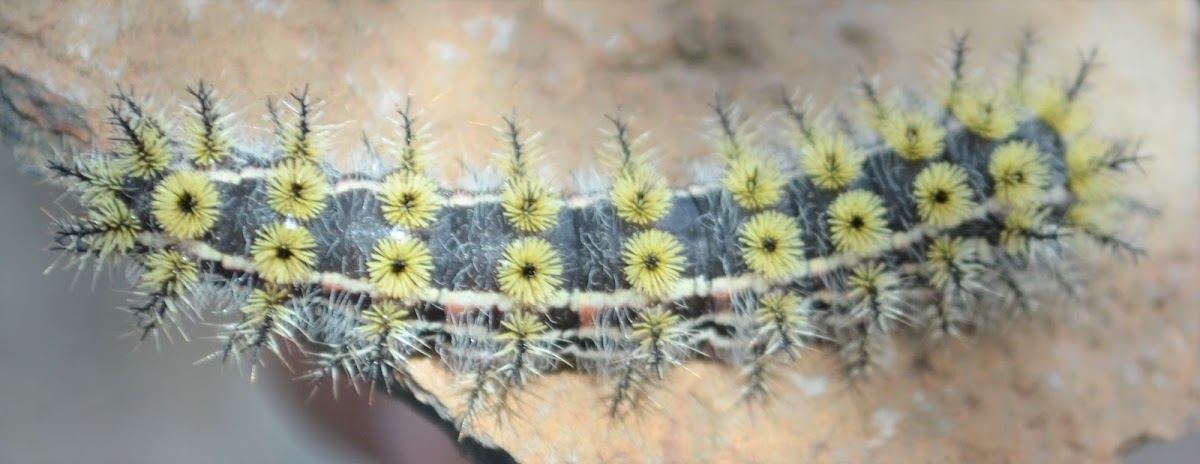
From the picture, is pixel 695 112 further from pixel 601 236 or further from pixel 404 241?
pixel 404 241

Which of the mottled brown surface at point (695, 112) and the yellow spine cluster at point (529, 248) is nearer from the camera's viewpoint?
the yellow spine cluster at point (529, 248)

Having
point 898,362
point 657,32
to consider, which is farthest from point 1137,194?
point 657,32

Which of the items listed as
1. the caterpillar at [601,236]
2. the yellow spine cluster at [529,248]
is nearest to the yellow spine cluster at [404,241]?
the caterpillar at [601,236]

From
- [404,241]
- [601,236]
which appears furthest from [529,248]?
[404,241]

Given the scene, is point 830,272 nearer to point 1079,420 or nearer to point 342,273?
point 1079,420

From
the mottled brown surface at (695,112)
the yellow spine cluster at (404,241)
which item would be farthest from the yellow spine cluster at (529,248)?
the mottled brown surface at (695,112)

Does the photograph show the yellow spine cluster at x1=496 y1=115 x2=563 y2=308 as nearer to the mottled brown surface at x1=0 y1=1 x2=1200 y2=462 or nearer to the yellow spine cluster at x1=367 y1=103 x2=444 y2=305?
the yellow spine cluster at x1=367 y1=103 x2=444 y2=305

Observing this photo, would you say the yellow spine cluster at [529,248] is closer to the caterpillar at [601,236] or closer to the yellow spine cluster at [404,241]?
the caterpillar at [601,236]
